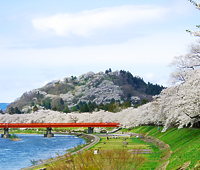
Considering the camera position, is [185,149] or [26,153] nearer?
[185,149]

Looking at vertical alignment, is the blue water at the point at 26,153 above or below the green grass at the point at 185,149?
below

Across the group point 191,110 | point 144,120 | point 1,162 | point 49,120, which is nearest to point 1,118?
point 49,120

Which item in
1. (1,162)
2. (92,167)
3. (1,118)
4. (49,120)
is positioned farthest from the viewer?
(1,118)

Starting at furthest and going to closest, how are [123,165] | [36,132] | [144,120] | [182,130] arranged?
1. [36,132]
2. [144,120]
3. [182,130]
4. [123,165]

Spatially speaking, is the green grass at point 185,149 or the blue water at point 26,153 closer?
the green grass at point 185,149

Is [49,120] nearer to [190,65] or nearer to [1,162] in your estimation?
[1,162]

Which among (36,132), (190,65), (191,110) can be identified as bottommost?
(36,132)

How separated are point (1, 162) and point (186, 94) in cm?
2840

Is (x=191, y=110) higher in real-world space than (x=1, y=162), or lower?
higher

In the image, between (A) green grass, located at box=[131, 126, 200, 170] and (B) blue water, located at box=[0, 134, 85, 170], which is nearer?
(A) green grass, located at box=[131, 126, 200, 170]

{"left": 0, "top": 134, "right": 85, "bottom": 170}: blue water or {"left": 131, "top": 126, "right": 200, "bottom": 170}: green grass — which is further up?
{"left": 131, "top": 126, "right": 200, "bottom": 170}: green grass

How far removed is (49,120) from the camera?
127625 mm

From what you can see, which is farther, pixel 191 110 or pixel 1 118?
pixel 1 118

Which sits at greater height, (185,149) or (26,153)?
(185,149)
